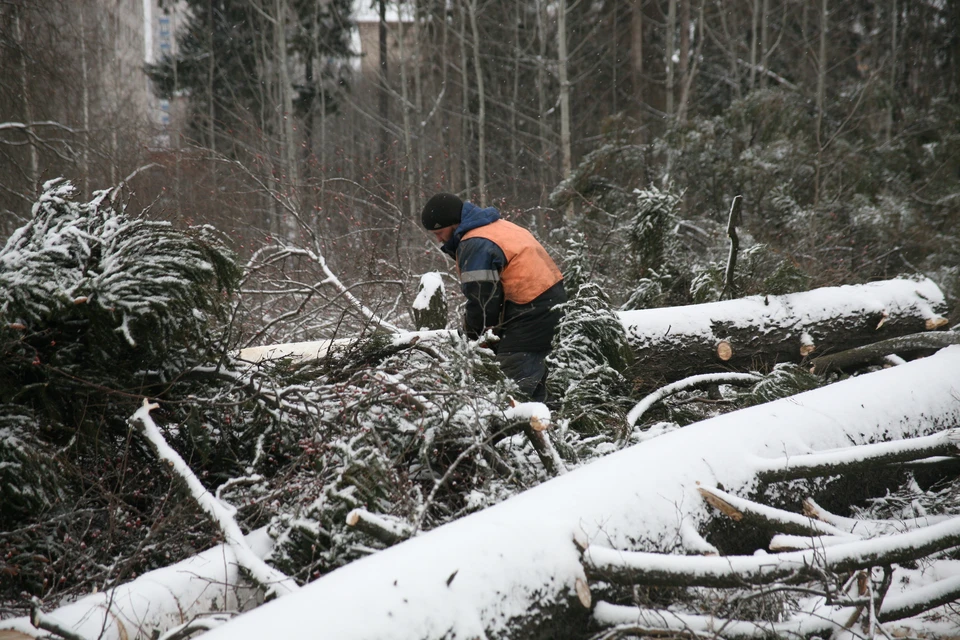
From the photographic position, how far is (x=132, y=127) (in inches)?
491

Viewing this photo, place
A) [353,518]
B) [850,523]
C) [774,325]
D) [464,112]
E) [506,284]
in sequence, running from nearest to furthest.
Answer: [353,518]
[850,523]
[506,284]
[774,325]
[464,112]

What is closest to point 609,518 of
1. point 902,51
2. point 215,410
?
point 215,410

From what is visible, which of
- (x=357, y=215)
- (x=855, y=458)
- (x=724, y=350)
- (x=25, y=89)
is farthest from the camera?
(x=25, y=89)

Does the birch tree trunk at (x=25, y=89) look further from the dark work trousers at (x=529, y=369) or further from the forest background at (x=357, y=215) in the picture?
the dark work trousers at (x=529, y=369)

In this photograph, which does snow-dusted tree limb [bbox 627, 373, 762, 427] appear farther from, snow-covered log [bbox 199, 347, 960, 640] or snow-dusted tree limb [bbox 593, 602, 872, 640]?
snow-dusted tree limb [bbox 593, 602, 872, 640]

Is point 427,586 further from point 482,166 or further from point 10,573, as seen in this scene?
point 482,166

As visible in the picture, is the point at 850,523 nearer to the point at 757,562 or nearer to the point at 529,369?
the point at 757,562

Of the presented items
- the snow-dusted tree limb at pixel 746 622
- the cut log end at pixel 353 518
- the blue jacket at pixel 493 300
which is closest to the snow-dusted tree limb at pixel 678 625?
the snow-dusted tree limb at pixel 746 622

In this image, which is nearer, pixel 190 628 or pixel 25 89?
pixel 190 628

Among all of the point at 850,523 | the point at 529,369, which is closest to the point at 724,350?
the point at 529,369

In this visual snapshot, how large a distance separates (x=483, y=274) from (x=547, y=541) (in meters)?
2.42

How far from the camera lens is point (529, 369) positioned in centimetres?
448

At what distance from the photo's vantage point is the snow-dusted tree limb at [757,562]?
210 cm

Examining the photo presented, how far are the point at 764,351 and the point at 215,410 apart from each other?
3.63 metres
